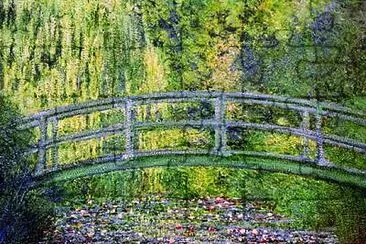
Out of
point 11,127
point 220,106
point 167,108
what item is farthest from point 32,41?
point 220,106

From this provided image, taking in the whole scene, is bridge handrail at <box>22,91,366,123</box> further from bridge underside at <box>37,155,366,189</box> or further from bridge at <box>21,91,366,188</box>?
bridge underside at <box>37,155,366,189</box>

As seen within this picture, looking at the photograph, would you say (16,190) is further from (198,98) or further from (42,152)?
(198,98)

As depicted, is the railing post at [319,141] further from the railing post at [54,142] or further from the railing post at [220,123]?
the railing post at [54,142]

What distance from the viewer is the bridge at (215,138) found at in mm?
1495

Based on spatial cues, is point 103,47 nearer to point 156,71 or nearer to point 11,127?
point 156,71

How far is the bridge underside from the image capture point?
150cm

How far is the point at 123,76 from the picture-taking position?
1.50 meters

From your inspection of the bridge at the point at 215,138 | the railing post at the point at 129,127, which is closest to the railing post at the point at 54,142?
the bridge at the point at 215,138

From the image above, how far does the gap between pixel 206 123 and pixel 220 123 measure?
30mm

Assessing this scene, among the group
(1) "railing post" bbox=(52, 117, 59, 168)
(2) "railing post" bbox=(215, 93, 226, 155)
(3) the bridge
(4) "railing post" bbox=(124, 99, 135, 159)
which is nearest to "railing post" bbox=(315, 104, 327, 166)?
(3) the bridge

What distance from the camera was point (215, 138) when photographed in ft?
4.90

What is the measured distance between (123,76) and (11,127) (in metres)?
0.26

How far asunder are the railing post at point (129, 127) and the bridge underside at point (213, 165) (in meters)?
0.03

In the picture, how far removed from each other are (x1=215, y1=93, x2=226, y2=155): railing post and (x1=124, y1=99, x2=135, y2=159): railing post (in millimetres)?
179
